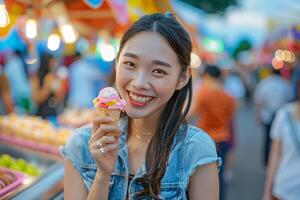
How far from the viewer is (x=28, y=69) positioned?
26.9ft

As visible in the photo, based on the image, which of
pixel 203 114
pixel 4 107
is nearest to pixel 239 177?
pixel 203 114

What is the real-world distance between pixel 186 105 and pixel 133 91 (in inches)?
15.3

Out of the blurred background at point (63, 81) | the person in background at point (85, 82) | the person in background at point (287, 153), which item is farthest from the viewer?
the person in background at point (85, 82)

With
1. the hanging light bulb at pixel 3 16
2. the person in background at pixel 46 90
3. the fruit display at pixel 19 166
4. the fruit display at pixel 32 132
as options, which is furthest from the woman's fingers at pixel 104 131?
the person in background at pixel 46 90

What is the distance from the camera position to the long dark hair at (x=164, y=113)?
5.44ft

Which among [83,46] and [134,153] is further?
[83,46]

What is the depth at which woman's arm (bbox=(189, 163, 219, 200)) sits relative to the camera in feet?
5.32

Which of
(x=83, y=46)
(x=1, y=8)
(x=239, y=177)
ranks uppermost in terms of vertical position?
(x=83, y=46)

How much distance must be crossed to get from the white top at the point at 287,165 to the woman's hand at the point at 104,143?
6.99 feet

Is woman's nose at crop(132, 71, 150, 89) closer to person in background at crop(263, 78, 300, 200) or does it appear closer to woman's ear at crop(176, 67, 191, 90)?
woman's ear at crop(176, 67, 191, 90)

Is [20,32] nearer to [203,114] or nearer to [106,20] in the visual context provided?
[106,20]

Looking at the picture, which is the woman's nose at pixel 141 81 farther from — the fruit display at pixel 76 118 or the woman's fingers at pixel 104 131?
the fruit display at pixel 76 118

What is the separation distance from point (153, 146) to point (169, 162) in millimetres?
112

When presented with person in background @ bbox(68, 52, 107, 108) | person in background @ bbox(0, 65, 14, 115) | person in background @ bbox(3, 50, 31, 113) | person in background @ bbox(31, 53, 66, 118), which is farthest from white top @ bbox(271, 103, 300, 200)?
person in background @ bbox(3, 50, 31, 113)
